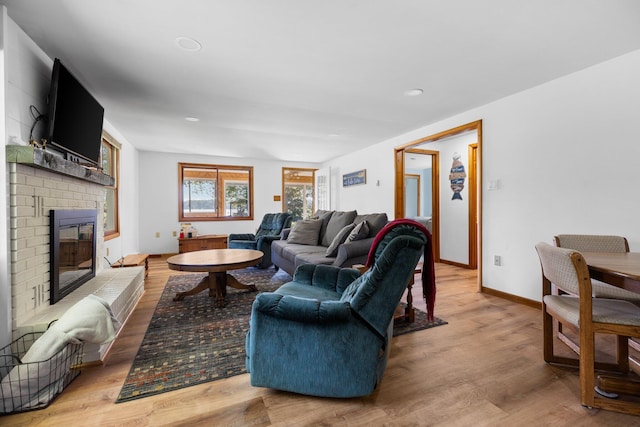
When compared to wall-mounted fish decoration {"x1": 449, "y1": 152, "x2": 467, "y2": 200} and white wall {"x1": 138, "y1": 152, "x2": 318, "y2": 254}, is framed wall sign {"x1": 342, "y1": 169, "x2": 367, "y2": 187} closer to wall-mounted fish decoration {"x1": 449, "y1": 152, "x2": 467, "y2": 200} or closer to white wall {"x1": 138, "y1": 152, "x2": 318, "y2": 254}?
wall-mounted fish decoration {"x1": 449, "y1": 152, "x2": 467, "y2": 200}

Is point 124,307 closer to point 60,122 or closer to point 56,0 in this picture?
point 60,122

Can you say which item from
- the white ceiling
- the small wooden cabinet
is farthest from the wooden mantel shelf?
the small wooden cabinet

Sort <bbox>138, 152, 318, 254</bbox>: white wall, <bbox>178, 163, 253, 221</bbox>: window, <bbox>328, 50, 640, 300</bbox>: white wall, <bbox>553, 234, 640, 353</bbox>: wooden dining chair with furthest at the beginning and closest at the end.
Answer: <bbox>178, 163, 253, 221</bbox>: window → <bbox>138, 152, 318, 254</bbox>: white wall → <bbox>328, 50, 640, 300</bbox>: white wall → <bbox>553, 234, 640, 353</bbox>: wooden dining chair

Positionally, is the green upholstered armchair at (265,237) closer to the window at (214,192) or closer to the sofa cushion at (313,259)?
the sofa cushion at (313,259)

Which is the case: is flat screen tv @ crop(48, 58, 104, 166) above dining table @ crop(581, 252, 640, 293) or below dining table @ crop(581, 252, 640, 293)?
above

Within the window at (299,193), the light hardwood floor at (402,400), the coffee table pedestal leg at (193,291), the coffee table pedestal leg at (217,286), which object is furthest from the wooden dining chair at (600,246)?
the window at (299,193)


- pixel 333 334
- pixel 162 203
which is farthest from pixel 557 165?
pixel 162 203

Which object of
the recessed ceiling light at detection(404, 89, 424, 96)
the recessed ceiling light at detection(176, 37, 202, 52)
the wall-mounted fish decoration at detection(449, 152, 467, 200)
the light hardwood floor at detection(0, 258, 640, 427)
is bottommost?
the light hardwood floor at detection(0, 258, 640, 427)

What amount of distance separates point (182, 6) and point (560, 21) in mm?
2391

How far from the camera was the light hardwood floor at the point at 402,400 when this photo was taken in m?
1.38

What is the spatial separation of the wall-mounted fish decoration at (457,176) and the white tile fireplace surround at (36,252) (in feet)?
16.4

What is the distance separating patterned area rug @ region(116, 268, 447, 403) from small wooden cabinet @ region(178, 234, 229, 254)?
2.46 m

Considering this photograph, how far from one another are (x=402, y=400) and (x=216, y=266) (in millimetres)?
2007

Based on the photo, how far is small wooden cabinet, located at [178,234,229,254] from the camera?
5.70 meters
